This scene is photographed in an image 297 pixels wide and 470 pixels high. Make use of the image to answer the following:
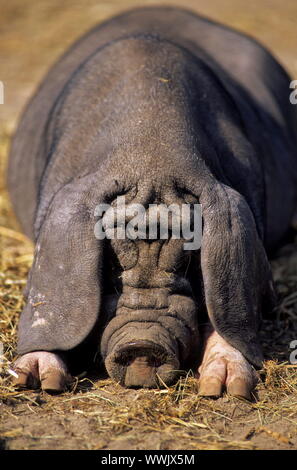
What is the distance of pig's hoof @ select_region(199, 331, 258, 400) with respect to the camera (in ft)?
11.9

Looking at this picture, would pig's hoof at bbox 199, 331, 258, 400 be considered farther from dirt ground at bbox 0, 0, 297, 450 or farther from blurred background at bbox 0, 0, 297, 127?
blurred background at bbox 0, 0, 297, 127

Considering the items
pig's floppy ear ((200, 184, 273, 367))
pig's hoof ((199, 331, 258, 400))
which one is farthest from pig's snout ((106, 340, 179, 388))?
pig's floppy ear ((200, 184, 273, 367))

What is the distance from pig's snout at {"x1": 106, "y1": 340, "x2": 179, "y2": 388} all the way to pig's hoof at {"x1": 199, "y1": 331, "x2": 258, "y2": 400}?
15cm

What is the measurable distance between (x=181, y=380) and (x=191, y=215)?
0.73 meters

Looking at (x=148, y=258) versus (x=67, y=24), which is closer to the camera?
(x=148, y=258)

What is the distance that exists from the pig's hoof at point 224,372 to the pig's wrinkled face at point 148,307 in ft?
0.33

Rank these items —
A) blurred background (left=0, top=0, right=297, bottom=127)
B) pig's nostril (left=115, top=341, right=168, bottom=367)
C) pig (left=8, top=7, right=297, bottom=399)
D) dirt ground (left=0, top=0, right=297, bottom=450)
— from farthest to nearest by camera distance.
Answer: blurred background (left=0, top=0, right=297, bottom=127) → pig (left=8, top=7, right=297, bottom=399) → pig's nostril (left=115, top=341, right=168, bottom=367) → dirt ground (left=0, top=0, right=297, bottom=450)

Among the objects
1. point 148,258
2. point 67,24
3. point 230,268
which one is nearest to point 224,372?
point 230,268

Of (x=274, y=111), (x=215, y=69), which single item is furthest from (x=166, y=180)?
(x=274, y=111)

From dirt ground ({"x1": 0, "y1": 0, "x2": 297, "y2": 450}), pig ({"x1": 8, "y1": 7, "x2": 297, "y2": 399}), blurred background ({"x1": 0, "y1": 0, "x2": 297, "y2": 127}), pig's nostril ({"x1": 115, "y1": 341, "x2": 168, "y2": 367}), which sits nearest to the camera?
dirt ground ({"x1": 0, "y1": 0, "x2": 297, "y2": 450})

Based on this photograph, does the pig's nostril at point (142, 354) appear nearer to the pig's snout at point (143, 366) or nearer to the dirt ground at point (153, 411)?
the pig's snout at point (143, 366)

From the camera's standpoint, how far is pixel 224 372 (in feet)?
12.1

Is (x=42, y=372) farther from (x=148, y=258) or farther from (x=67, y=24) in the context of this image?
(x=67, y=24)

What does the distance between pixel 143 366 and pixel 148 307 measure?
0.27m
